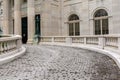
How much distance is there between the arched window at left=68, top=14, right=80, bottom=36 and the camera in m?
24.6

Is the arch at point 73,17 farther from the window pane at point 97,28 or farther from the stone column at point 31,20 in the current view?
the stone column at point 31,20

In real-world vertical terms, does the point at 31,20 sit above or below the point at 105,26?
above

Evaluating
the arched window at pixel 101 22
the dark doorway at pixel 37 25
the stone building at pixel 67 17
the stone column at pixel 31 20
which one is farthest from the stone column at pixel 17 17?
the arched window at pixel 101 22

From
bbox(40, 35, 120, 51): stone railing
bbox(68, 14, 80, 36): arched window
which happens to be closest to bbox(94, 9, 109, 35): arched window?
bbox(68, 14, 80, 36): arched window

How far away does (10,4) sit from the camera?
3020 centimetres

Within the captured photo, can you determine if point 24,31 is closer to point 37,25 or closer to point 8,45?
point 37,25

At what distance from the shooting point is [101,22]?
21953mm

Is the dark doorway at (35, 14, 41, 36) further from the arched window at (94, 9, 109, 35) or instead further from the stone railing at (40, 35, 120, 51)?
the arched window at (94, 9, 109, 35)

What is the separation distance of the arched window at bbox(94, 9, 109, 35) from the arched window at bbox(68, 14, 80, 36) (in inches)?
111

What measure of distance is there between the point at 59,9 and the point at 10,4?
365 inches

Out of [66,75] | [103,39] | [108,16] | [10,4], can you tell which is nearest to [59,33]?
[108,16]

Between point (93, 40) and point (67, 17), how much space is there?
10.2 metres

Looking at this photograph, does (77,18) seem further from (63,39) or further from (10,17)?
(10,17)

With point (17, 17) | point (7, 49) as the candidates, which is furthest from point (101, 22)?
point (7, 49)
